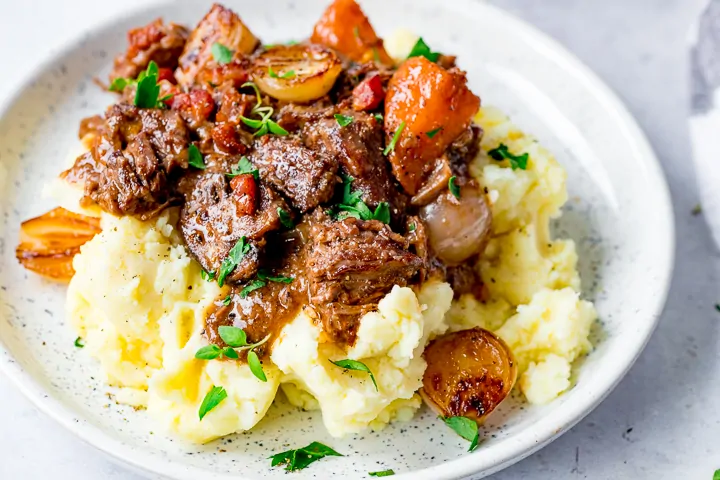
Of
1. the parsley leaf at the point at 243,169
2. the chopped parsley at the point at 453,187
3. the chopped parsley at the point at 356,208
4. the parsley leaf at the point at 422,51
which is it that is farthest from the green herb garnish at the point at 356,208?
the parsley leaf at the point at 422,51

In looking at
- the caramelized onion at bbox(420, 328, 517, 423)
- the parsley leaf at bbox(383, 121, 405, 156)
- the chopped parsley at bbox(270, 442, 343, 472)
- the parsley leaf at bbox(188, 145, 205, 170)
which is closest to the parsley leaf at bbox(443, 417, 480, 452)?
the caramelized onion at bbox(420, 328, 517, 423)

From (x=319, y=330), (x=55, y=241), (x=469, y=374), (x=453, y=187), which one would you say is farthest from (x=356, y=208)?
(x=55, y=241)

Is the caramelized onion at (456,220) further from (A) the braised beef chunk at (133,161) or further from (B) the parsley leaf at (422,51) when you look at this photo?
(A) the braised beef chunk at (133,161)

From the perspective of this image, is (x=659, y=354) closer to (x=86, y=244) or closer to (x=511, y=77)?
(x=511, y=77)

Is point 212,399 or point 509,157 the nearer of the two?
point 212,399

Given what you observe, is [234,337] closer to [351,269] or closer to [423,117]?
[351,269]

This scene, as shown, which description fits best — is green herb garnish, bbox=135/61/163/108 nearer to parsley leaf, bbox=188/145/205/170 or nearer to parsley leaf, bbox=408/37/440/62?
parsley leaf, bbox=188/145/205/170
